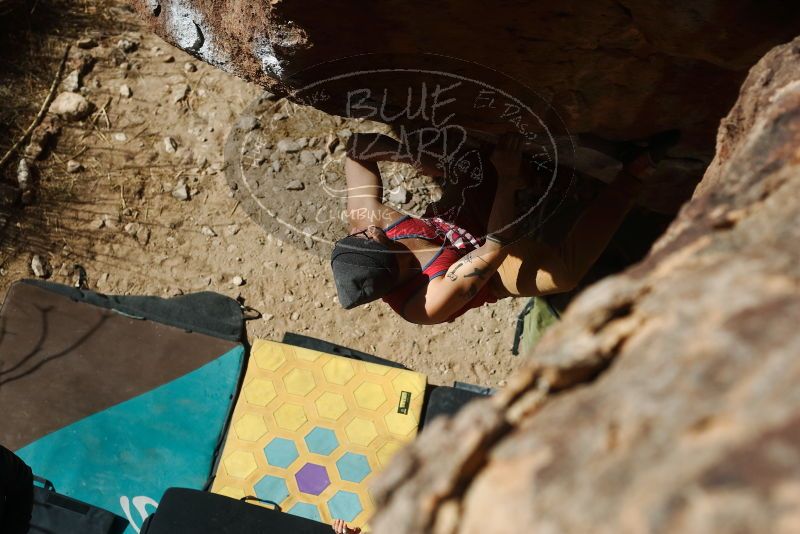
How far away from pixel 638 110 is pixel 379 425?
182cm

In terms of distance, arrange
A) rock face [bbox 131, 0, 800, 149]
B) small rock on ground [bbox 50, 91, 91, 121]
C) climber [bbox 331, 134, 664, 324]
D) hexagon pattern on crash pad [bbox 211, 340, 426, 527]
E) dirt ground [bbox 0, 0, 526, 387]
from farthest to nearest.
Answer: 1. small rock on ground [bbox 50, 91, 91, 121]
2. dirt ground [bbox 0, 0, 526, 387]
3. hexagon pattern on crash pad [bbox 211, 340, 426, 527]
4. climber [bbox 331, 134, 664, 324]
5. rock face [bbox 131, 0, 800, 149]

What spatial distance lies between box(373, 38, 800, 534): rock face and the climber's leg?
1431 millimetres

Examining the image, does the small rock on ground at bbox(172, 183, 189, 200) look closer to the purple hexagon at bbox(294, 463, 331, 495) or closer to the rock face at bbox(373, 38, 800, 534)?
the purple hexagon at bbox(294, 463, 331, 495)

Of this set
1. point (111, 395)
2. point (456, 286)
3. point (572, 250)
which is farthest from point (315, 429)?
point (572, 250)

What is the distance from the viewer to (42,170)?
13.0ft

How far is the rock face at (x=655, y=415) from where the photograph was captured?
572 millimetres

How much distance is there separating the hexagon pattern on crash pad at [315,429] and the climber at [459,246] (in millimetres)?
1014

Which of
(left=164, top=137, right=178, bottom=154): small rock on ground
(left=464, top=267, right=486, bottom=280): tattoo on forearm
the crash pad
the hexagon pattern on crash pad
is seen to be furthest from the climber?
(left=164, top=137, right=178, bottom=154): small rock on ground

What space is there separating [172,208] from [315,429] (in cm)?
161

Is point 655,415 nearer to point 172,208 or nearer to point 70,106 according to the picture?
point 172,208

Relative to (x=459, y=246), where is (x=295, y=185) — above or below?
above

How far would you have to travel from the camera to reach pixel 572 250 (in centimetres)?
231

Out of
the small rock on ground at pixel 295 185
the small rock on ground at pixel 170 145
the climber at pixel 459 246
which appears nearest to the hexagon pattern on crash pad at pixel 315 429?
the small rock on ground at pixel 295 185

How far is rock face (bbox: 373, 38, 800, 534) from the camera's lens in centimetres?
57
